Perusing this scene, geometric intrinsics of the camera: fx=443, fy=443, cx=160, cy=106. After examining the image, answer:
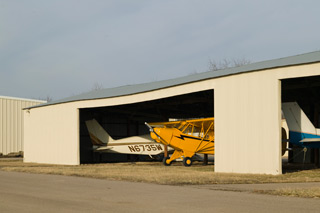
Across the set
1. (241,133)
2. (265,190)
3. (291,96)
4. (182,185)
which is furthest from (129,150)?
(265,190)

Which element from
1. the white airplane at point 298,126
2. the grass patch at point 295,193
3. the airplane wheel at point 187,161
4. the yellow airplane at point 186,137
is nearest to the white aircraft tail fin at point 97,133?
the yellow airplane at point 186,137

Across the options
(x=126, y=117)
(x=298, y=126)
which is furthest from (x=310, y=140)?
(x=126, y=117)

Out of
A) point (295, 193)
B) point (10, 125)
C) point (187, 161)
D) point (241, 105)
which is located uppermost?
point (241, 105)

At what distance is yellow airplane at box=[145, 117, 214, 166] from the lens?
23.0m

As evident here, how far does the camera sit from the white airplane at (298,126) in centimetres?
1848

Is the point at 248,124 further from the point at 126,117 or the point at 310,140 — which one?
the point at 126,117

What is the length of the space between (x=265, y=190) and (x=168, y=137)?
12.3m

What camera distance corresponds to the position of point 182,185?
41.8 ft

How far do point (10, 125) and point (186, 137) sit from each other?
22.9 meters

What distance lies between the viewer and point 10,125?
40656 mm

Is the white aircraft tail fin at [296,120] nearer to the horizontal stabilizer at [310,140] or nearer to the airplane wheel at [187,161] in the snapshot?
the horizontal stabilizer at [310,140]

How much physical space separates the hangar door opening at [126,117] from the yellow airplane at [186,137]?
4.24 meters

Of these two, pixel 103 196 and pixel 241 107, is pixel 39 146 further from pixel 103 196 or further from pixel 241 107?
pixel 103 196

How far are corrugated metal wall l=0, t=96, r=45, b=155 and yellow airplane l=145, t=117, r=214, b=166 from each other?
21.0m
